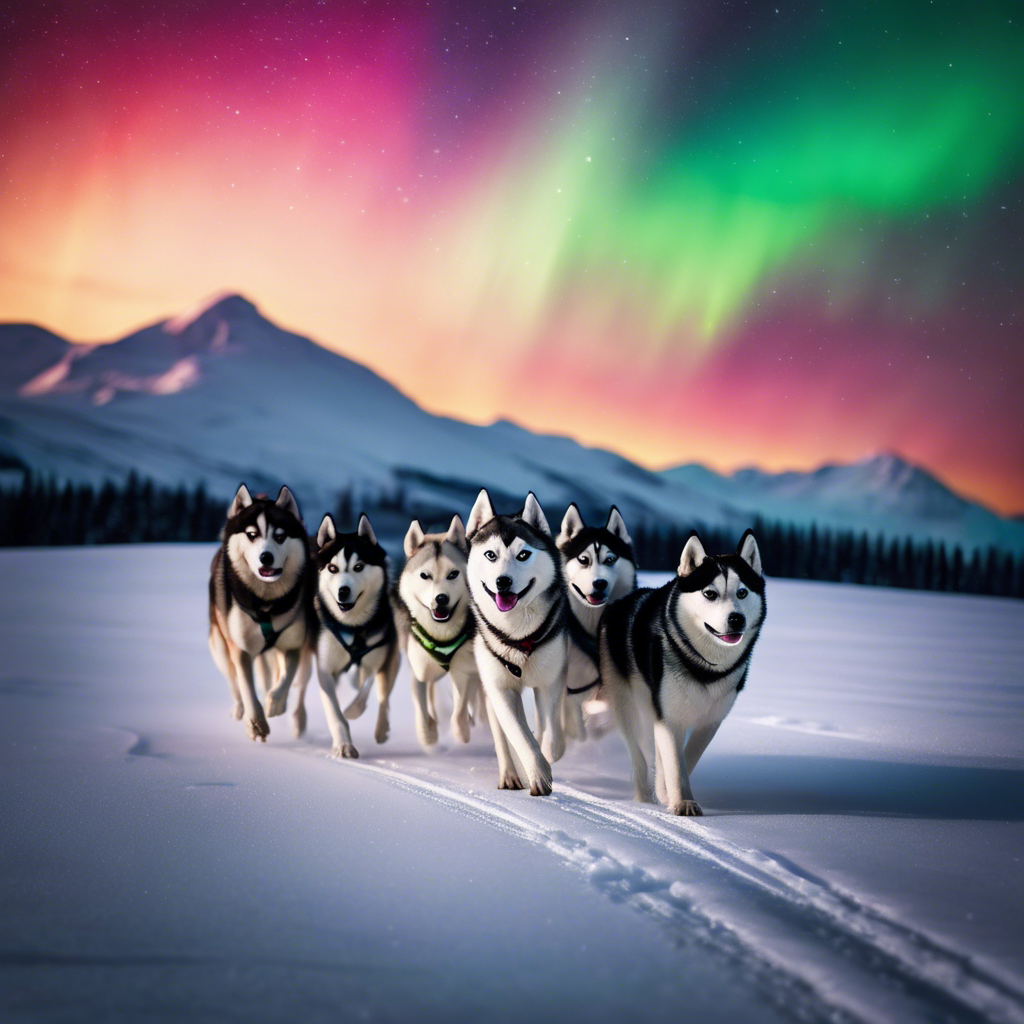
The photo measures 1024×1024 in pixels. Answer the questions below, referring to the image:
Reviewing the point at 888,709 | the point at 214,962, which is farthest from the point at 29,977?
the point at 888,709

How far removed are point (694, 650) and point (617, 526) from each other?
142 cm

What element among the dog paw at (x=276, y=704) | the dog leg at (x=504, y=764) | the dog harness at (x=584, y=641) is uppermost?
the dog harness at (x=584, y=641)

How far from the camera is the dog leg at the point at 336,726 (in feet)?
19.3

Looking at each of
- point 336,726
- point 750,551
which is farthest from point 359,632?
point 750,551

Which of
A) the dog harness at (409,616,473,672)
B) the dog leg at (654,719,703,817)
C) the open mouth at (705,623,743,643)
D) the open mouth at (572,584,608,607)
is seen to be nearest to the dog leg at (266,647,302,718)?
the dog harness at (409,616,473,672)

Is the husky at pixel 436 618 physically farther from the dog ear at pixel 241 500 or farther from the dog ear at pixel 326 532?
the dog ear at pixel 241 500

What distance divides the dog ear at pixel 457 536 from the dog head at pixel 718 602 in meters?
1.66

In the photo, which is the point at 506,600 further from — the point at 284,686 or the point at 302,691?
the point at 302,691

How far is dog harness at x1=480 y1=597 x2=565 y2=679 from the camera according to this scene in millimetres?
5062

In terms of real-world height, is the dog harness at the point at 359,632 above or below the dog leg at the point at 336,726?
above

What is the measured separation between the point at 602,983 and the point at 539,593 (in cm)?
256

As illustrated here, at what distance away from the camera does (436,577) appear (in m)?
5.84

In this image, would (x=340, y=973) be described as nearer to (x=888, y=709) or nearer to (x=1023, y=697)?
(x=888, y=709)

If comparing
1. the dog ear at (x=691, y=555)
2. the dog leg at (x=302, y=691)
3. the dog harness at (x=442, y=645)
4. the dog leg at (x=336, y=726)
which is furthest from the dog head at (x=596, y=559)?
the dog leg at (x=302, y=691)
